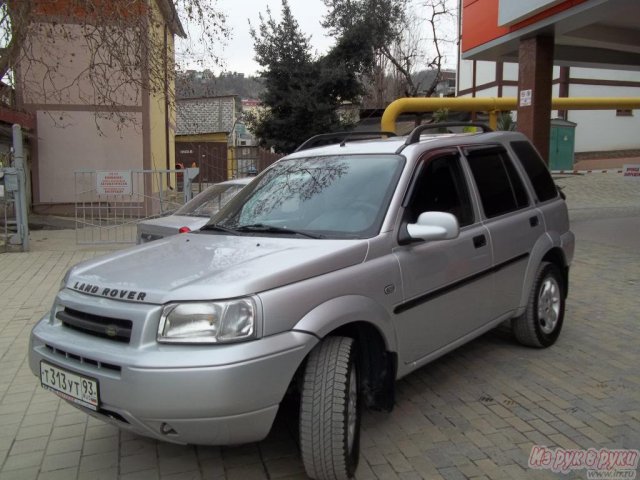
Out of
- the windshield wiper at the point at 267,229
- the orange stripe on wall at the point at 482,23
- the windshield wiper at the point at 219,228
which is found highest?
the orange stripe on wall at the point at 482,23

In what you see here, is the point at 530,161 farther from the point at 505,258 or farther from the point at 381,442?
the point at 381,442

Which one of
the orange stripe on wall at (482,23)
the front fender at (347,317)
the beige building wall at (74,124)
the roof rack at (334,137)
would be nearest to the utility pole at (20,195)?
the beige building wall at (74,124)

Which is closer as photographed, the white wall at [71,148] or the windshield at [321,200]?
the windshield at [321,200]

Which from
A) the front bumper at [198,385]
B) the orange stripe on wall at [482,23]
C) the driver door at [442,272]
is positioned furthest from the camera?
the orange stripe on wall at [482,23]

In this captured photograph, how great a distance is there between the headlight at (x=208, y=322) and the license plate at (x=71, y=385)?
0.45 meters

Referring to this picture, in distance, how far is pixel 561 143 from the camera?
25.4m

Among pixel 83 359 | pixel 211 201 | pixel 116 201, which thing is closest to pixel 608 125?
pixel 116 201

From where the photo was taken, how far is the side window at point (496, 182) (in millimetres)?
4195

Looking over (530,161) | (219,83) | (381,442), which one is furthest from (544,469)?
(219,83)

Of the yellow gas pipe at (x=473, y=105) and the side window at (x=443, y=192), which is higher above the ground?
the yellow gas pipe at (x=473, y=105)

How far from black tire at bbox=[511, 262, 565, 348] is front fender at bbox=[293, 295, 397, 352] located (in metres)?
1.95

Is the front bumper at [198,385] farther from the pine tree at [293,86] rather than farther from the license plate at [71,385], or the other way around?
the pine tree at [293,86]

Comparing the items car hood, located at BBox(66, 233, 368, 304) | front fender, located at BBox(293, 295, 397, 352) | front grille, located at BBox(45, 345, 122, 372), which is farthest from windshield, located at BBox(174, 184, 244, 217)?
front fender, located at BBox(293, 295, 397, 352)

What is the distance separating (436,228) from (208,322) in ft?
4.71
